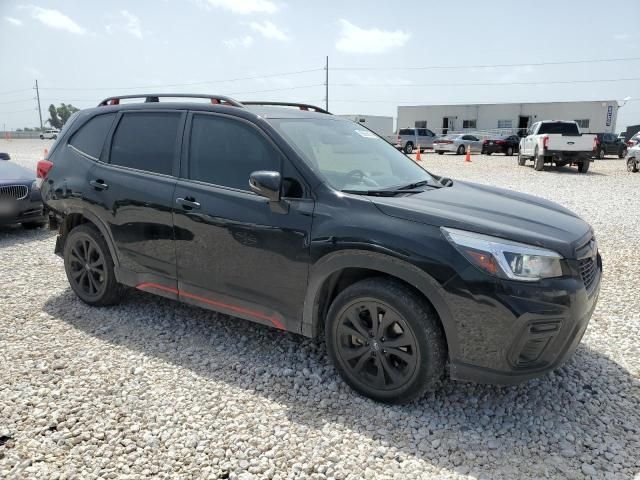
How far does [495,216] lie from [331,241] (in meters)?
1.00

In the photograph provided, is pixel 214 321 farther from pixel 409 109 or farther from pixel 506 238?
pixel 409 109

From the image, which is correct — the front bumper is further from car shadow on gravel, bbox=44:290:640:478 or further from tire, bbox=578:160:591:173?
tire, bbox=578:160:591:173

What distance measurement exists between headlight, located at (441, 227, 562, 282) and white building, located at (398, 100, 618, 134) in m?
40.6

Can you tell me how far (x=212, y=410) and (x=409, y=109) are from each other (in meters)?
48.5

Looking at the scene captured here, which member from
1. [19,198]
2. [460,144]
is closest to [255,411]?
[19,198]

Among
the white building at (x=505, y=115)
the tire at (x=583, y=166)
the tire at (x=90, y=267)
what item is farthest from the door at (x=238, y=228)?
the white building at (x=505, y=115)

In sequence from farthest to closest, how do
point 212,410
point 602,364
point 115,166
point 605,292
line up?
point 605,292 → point 115,166 → point 602,364 → point 212,410

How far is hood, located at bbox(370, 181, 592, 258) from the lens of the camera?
2.78 meters

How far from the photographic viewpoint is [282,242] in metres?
3.24

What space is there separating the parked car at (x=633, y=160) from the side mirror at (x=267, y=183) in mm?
19981

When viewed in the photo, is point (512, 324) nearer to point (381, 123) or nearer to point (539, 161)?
point (539, 161)

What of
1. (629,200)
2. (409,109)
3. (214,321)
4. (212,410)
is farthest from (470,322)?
(409,109)

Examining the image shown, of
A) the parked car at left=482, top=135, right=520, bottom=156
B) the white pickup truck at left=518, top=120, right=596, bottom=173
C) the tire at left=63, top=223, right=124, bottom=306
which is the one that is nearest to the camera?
the tire at left=63, top=223, right=124, bottom=306

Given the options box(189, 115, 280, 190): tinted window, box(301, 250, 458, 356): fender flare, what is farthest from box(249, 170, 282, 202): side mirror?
box(301, 250, 458, 356): fender flare
